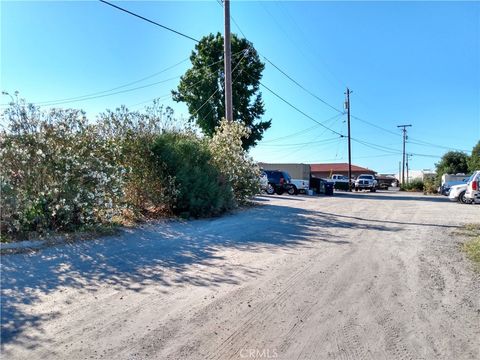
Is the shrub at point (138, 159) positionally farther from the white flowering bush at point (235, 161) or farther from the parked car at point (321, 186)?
the parked car at point (321, 186)

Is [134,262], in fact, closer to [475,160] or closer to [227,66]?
[227,66]

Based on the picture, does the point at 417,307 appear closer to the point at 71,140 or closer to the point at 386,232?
the point at 386,232

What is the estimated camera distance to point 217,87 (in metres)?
31.0

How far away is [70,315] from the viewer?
454 centimetres

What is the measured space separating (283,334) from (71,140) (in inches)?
291

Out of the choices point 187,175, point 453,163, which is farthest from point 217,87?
point 453,163

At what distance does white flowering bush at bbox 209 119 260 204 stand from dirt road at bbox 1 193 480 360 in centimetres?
693

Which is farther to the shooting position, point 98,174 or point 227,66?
point 227,66

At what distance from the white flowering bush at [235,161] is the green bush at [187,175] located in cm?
168

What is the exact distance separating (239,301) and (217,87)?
1078 inches

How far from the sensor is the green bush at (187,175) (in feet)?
40.4

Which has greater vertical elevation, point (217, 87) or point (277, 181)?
point (217, 87)

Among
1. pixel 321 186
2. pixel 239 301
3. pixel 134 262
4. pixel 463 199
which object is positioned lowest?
pixel 239 301

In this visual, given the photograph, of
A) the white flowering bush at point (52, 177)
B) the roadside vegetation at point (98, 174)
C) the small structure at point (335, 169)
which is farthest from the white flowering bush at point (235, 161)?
the small structure at point (335, 169)
